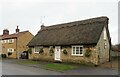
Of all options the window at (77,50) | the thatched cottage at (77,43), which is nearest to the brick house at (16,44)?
the thatched cottage at (77,43)

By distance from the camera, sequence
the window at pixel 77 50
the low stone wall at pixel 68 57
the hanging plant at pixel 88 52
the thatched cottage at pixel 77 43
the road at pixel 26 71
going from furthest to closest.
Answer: the window at pixel 77 50, the thatched cottage at pixel 77 43, the hanging plant at pixel 88 52, the low stone wall at pixel 68 57, the road at pixel 26 71

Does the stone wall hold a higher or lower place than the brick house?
lower

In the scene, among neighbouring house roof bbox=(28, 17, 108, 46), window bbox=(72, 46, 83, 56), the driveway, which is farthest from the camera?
window bbox=(72, 46, 83, 56)

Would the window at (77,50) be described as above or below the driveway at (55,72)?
above

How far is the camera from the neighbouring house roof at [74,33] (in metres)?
26.0

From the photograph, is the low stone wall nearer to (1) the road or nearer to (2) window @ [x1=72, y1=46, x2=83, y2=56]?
(2) window @ [x1=72, y1=46, x2=83, y2=56]

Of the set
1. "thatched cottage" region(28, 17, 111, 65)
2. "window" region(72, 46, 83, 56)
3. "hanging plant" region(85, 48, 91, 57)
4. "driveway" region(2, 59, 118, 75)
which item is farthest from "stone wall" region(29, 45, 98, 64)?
"driveway" region(2, 59, 118, 75)

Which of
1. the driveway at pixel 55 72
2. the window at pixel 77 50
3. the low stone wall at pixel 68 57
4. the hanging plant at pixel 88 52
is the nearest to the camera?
the driveway at pixel 55 72

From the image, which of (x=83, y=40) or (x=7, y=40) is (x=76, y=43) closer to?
(x=83, y=40)

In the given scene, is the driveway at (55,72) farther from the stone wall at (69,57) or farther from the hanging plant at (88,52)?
the hanging plant at (88,52)

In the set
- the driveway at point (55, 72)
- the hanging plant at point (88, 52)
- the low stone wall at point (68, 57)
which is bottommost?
the driveway at point (55, 72)

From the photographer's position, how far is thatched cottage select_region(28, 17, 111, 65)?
25.1 meters

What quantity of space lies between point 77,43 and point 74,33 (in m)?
3.23

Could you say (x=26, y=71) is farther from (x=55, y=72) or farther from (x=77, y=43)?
(x=77, y=43)
